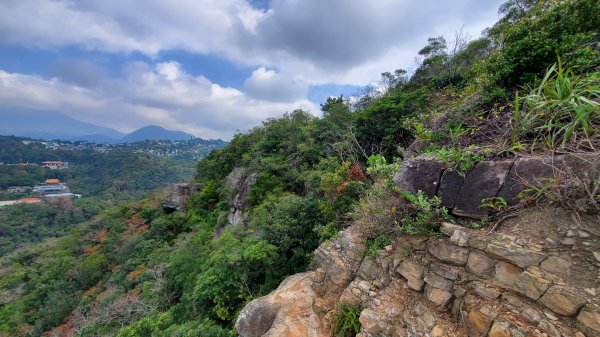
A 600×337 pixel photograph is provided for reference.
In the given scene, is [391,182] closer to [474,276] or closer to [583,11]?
[474,276]

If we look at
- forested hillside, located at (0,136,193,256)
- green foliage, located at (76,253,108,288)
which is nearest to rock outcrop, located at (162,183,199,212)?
green foliage, located at (76,253,108,288)

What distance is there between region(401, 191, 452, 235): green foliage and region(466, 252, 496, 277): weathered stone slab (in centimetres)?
56

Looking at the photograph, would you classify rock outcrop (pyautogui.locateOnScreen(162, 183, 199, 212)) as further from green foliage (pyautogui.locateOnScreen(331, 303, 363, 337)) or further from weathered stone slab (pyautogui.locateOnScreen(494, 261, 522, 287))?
weathered stone slab (pyautogui.locateOnScreen(494, 261, 522, 287))

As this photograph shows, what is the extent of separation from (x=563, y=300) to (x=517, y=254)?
51 centimetres

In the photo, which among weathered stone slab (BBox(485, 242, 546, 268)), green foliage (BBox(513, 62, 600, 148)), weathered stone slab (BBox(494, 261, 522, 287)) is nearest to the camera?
weathered stone slab (BBox(485, 242, 546, 268))

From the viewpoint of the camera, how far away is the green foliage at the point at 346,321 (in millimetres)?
4020

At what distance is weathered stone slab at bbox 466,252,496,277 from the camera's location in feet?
9.82

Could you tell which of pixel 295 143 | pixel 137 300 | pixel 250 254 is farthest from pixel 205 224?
pixel 250 254

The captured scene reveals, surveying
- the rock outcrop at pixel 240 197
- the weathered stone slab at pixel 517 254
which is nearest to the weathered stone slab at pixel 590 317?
the weathered stone slab at pixel 517 254

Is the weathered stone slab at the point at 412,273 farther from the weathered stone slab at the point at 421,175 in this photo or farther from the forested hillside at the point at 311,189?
the weathered stone slab at the point at 421,175

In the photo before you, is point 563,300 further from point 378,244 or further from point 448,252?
point 378,244

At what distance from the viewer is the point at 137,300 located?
1191 centimetres

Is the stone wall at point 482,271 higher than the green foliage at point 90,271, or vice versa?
the stone wall at point 482,271

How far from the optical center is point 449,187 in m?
3.67
